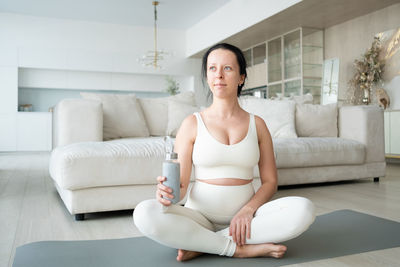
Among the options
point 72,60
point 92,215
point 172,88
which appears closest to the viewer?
point 92,215

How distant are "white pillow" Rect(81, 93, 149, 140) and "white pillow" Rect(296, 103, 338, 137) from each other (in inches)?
61.6

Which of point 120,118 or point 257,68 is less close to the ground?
point 257,68

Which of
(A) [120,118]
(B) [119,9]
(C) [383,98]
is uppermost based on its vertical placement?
(B) [119,9]

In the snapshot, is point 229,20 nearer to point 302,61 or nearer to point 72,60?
point 302,61

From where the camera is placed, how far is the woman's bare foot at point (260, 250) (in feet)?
4.55

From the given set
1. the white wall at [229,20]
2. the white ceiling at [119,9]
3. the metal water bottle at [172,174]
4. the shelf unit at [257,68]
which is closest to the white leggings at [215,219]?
the metal water bottle at [172,174]

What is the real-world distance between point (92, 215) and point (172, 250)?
0.93 metres

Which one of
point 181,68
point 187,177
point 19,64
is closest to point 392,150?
point 187,177

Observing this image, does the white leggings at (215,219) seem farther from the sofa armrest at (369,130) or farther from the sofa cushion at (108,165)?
the sofa armrest at (369,130)

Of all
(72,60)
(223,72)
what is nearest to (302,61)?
(72,60)

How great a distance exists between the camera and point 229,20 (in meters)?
7.05

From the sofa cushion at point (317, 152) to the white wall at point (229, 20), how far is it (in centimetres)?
265

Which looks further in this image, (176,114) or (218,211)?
(176,114)

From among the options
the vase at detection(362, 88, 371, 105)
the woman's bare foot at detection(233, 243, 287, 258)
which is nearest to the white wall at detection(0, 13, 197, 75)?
the vase at detection(362, 88, 371, 105)
